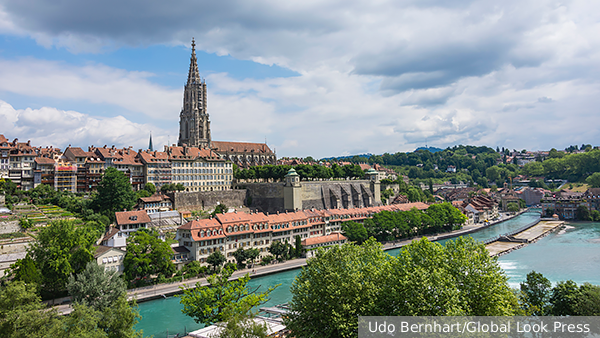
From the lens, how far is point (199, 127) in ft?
300

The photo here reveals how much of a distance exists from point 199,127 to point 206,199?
30.6m

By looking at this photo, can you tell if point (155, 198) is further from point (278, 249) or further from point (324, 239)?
point (324, 239)

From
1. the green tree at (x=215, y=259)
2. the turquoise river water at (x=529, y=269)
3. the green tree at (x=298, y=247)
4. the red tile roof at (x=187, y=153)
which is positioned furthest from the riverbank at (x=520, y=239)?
the red tile roof at (x=187, y=153)

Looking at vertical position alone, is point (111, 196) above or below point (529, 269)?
above

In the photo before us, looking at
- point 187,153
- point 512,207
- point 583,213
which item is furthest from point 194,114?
point 583,213

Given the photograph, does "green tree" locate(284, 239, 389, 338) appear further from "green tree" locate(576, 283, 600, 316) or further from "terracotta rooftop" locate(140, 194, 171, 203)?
"terracotta rooftop" locate(140, 194, 171, 203)

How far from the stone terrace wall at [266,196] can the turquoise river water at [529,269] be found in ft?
74.2

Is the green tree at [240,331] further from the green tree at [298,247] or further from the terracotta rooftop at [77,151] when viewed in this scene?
the terracotta rooftop at [77,151]

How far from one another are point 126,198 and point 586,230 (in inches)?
3161

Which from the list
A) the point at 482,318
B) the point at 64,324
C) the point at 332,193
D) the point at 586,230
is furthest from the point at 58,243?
the point at 586,230

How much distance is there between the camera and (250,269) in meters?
43.7

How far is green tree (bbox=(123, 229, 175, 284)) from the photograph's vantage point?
118ft

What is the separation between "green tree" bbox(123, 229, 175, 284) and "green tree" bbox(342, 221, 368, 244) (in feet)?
82.4

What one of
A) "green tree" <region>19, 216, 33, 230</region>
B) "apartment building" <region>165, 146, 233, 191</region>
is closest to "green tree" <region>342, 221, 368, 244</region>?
"apartment building" <region>165, 146, 233, 191</region>
